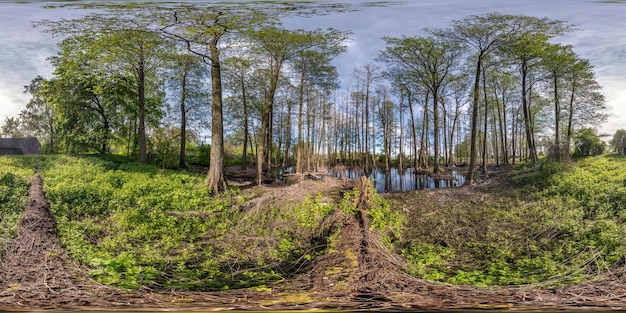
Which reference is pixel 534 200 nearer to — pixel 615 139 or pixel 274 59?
pixel 615 139

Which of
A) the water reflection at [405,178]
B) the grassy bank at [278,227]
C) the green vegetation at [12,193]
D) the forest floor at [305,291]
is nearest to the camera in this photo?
the forest floor at [305,291]

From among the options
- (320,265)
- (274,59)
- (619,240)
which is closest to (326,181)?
(320,265)

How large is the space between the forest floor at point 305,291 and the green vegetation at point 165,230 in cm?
7

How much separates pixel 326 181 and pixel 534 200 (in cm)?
126

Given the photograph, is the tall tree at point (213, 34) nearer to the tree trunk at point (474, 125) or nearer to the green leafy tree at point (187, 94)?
the green leafy tree at point (187, 94)

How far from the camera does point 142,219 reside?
192 centimetres

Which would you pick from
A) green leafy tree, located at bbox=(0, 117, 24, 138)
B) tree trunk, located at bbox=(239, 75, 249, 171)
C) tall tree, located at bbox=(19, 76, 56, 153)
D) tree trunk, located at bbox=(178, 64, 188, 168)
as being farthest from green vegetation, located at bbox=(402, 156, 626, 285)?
green leafy tree, located at bbox=(0, 117, 24, 138)

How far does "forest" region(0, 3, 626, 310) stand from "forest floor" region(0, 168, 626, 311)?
0.04ft

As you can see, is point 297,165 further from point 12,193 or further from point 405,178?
point 12,193

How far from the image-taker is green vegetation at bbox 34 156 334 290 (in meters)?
1.81

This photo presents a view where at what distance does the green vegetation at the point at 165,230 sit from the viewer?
1.81 metres

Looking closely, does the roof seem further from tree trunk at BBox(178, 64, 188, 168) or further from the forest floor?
tree trunk at BBox(178, 64, 188, 168)

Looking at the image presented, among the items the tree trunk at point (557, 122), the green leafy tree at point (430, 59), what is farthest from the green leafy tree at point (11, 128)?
the tree trunk at point (557, 122)

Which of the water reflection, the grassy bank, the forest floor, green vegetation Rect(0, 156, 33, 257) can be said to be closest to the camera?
the forest floor
